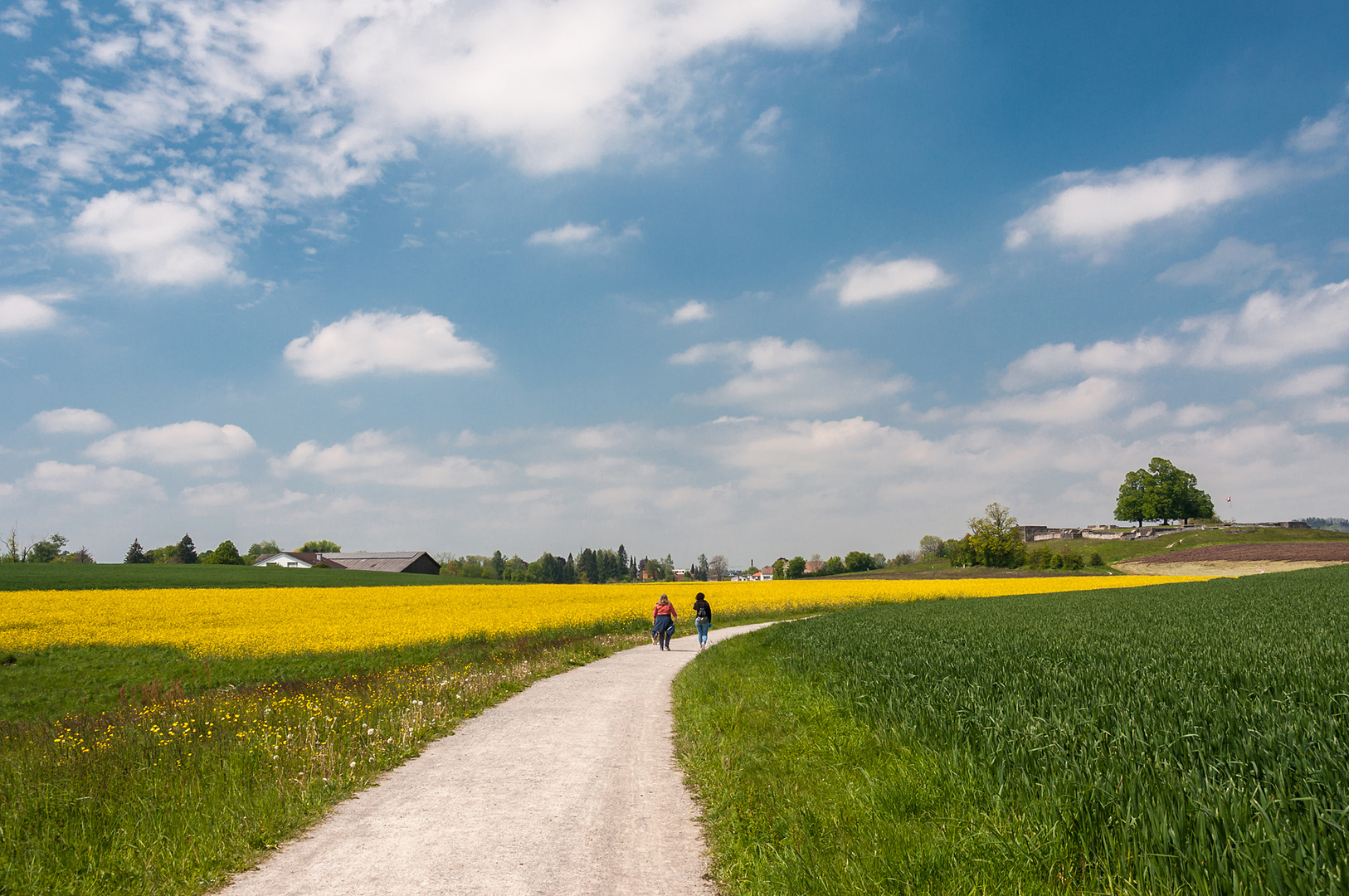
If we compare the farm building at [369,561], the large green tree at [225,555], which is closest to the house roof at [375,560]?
the farm building at [369,561]

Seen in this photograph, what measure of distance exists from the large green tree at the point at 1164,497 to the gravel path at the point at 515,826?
142 meters

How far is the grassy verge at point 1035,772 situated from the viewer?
3.62 m

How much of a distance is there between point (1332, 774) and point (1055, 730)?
1.87 meters

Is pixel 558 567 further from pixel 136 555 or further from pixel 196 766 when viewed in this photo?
pixel 196 766

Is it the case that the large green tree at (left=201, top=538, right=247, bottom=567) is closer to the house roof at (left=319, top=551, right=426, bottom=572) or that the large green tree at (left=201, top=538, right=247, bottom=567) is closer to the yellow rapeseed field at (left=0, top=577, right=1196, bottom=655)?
the house roof at (left=319, top=551, right=426, bottom=572)

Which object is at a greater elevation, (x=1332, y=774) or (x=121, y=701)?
(x=1332, y=774)

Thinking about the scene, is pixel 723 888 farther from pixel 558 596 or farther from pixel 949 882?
pixel 558 596

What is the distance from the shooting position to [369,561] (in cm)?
11625

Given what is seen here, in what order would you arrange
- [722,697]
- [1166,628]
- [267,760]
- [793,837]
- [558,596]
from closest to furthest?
[793,837] → [267,760] → [722,697] → [1166,628] → [558,596]

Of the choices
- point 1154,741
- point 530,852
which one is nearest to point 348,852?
point 530,852

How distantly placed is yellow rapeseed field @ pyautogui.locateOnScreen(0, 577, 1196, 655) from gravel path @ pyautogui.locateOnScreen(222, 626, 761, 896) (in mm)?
13887

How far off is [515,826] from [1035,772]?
4276 millimetres

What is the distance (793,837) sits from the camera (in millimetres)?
5184

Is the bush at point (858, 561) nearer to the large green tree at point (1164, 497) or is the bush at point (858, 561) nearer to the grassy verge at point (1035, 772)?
the large green tree at point (1164, 497)
